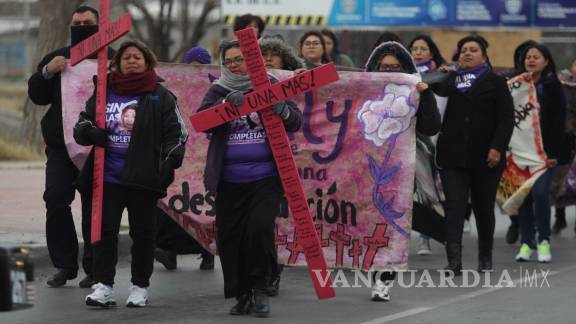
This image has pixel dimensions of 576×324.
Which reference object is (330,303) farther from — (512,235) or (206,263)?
(512,235)

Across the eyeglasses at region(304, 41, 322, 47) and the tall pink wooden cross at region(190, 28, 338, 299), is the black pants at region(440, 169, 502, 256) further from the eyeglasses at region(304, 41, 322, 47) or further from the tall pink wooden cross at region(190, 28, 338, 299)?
the tall pink wooden cross at region(190, 28, 338, 299)

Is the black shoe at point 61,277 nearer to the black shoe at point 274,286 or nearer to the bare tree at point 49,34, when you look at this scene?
the black shoe at point 274,286

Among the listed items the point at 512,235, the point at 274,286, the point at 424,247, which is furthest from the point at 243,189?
the point at 512,235

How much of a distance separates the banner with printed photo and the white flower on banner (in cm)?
293

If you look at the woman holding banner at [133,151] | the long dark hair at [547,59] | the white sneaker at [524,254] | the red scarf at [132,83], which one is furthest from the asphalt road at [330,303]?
the long dark hair at [547,59]

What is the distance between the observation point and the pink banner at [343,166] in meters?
9.54

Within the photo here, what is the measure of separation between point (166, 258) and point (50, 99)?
69.9 inches

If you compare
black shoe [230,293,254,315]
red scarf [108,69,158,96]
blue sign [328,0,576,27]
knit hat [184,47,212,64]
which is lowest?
black shoe [230,293,254,315]

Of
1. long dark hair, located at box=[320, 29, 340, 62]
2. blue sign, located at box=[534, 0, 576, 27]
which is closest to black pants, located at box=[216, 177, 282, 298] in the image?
long dark hair, located at box=[320, 29, 340, 62]

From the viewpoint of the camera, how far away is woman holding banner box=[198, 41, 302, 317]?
8641 mm

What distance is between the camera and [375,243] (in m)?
9.54

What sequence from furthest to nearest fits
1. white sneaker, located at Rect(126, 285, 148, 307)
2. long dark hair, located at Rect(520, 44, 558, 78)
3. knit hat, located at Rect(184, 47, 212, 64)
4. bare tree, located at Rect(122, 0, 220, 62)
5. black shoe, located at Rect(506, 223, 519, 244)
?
bare tree, located at Rect(122, 0, 220, 62), black shoe, located at Rect(506, 223, 519, 244), long dark hair, located at Rect(520, 44, 558, 78), knit hat, located at Rect(184, 47, 212, 64), white sneaker, located at Rect(126, 285, 148, 307)

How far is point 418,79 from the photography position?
9.56m

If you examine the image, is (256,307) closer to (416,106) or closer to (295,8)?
(416,106)
